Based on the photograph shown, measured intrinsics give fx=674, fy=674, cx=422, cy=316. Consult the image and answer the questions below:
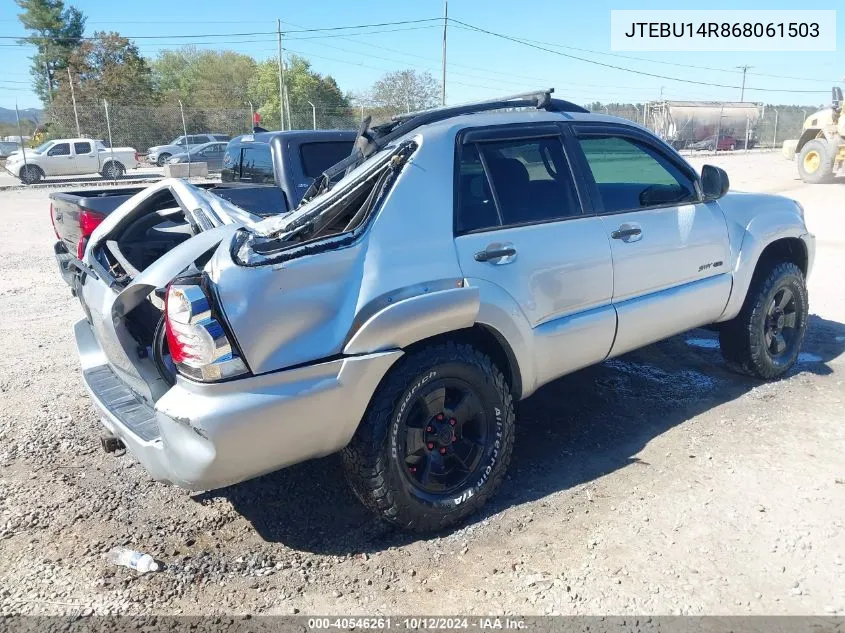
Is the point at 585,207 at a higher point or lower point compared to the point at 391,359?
higher

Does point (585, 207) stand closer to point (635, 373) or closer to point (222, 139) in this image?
point (635, 373)

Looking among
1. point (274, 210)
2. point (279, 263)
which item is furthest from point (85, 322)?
point (274, 210)

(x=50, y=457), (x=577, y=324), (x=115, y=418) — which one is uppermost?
(x=577, y=324)

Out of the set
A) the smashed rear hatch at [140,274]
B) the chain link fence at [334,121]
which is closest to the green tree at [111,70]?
the chain link fence at [334,121]

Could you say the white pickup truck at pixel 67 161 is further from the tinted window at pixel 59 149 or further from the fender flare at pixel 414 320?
the fender flare at pixel 414 320

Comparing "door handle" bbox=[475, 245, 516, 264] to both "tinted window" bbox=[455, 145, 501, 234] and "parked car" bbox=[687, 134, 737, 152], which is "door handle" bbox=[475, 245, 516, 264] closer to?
"tinted window" bbox=[455, 145, 501, 234]

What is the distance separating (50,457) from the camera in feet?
12.9

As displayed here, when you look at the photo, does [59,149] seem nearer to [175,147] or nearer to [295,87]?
[175,147]

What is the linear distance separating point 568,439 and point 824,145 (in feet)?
67.3

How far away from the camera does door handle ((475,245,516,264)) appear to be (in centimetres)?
319

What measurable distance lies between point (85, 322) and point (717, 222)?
157 inches

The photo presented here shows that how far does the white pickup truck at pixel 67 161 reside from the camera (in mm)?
26562

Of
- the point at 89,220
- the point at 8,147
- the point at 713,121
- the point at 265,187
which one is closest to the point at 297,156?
the point at 265,187

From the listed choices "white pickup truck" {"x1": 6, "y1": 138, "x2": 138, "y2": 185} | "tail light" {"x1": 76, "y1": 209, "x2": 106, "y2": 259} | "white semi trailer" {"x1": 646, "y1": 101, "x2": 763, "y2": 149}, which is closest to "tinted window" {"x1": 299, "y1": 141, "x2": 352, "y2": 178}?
"tail light" {"x1": 76, "y1": 209, "x2": 106, "y2": 259}
